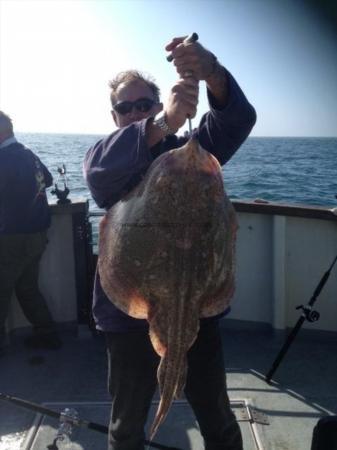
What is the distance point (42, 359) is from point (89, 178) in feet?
10.2

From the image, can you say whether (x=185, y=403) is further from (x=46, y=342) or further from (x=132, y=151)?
(x=132, y=151)

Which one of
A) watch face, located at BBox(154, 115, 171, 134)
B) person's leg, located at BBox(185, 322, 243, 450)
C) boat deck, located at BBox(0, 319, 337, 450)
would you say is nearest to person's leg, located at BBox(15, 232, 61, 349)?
boat deck, located at BBox(0, 319, 337, 450)

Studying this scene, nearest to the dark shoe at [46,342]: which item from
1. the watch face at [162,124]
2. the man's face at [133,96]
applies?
the man's face at [133,96]

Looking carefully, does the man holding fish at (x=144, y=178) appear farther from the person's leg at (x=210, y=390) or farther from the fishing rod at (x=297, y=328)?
the fishing rod at (x=297, y=328)

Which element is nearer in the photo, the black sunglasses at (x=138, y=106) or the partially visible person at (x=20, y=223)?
the black sunglasses at (x=138, y=106)

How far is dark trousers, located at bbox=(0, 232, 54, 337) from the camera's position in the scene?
177 inches

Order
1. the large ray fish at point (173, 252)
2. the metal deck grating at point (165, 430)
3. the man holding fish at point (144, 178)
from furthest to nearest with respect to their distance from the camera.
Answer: the metal deck grating at point (165, 430)
the man holding fish at point (144, 178)
the large ray fish at point (173, 252)

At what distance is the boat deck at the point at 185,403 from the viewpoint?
3.31 m

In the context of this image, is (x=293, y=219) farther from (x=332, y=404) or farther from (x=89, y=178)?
(x=89, y=178)

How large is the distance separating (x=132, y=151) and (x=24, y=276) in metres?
3.22

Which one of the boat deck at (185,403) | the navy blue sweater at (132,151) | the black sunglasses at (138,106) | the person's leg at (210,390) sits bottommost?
the boat deck at (185,403)

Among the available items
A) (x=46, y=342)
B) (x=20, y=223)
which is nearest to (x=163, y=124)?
(x=20, y=223)

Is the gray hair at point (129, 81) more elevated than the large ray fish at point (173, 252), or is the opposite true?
the gray hair at point (129, 81)

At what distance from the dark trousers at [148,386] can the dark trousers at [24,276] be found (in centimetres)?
252
